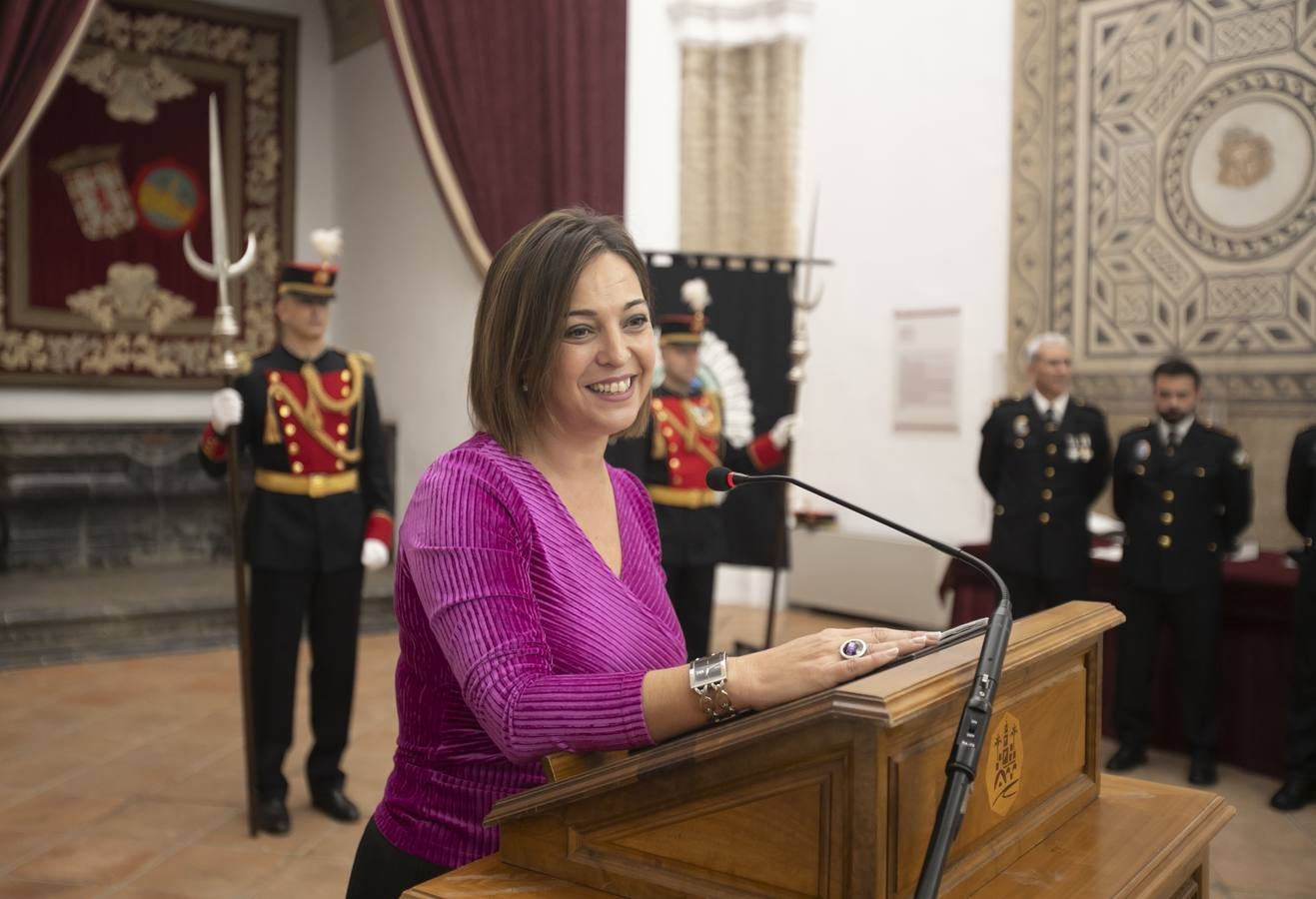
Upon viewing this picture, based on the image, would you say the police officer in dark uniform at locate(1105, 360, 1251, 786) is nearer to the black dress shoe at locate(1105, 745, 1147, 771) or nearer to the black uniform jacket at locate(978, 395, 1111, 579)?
the black dress shoe at locate(1105, 745, 1147, 771)

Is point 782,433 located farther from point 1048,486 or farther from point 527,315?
point 527,315

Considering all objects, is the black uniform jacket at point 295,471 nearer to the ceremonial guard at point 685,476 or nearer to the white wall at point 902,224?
the ceremonial guard at point 685,476

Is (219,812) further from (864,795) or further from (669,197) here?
(669,197)

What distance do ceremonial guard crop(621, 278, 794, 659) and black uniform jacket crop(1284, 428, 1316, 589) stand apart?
6.38 feet

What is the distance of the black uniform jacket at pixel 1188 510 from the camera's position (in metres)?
3.98

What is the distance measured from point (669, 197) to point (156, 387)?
3202 mm

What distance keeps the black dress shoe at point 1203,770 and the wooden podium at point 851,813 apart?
2.92 metres

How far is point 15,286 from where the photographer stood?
6484 millimetres

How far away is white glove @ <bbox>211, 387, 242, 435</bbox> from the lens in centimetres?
331

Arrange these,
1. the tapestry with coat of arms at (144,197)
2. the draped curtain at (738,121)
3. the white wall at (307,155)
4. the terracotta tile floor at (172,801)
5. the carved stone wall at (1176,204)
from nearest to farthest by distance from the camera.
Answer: the terracotta tile floor at (172,801) → the carved stone wall at (1176,204) → the tapestry with coat of arms at (144,197) → the draped curtain at (738,121) → the white wall at (307,155)

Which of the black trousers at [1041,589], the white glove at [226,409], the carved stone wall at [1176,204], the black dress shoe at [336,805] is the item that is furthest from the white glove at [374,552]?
the carved stone wall at [1176,204]

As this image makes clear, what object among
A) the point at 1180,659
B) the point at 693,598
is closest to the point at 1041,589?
the point at 1180,659

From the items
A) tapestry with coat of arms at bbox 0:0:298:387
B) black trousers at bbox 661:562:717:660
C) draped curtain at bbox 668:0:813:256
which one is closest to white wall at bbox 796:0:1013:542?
draped curtain at bbox 668:0:813:256

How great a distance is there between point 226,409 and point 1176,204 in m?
4.23
